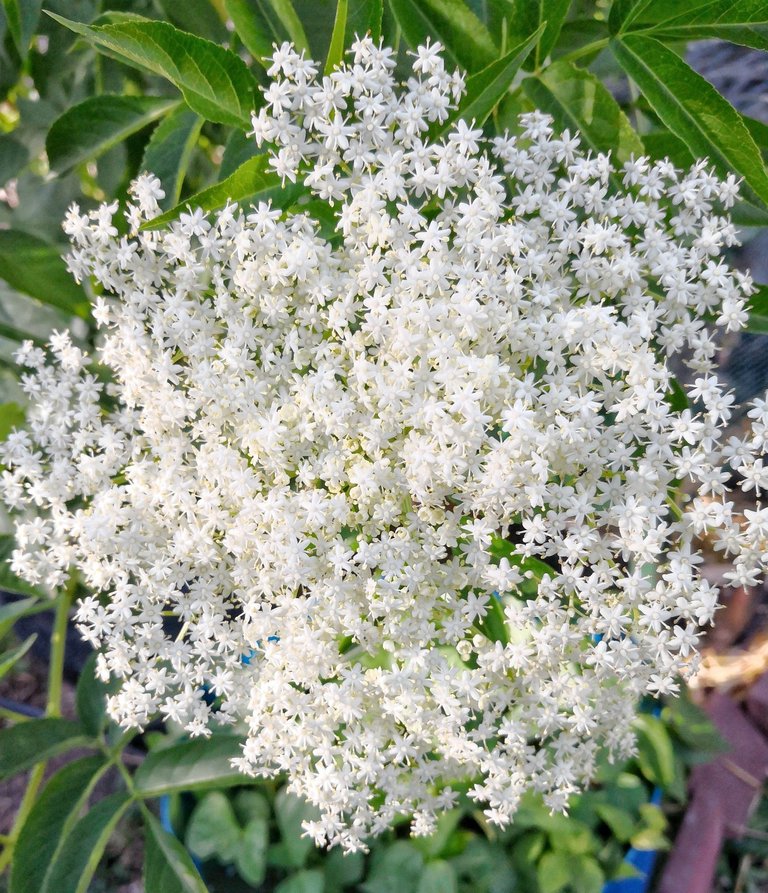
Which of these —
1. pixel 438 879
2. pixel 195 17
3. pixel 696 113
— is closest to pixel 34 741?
pixel 438 879

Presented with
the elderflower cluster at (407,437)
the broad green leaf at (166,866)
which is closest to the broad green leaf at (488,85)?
the elderflower cluster at (407,437)

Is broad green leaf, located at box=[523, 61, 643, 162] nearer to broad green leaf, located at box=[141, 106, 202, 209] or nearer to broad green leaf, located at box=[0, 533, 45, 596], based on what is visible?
broad green leaf, located at box=[141, 106, 202, 209]

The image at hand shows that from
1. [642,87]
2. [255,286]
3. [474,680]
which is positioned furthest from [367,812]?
[642,87]

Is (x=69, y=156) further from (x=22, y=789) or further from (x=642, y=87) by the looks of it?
(x=22, y=789)

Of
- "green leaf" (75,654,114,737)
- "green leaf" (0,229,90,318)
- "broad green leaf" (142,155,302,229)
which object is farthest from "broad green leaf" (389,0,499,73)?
"green leaf" (75,654,114,737)

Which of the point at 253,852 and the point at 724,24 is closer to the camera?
the point at 724,24

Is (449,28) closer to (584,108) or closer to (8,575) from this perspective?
(584,108)

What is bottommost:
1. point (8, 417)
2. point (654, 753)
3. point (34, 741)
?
point (654, 753)
